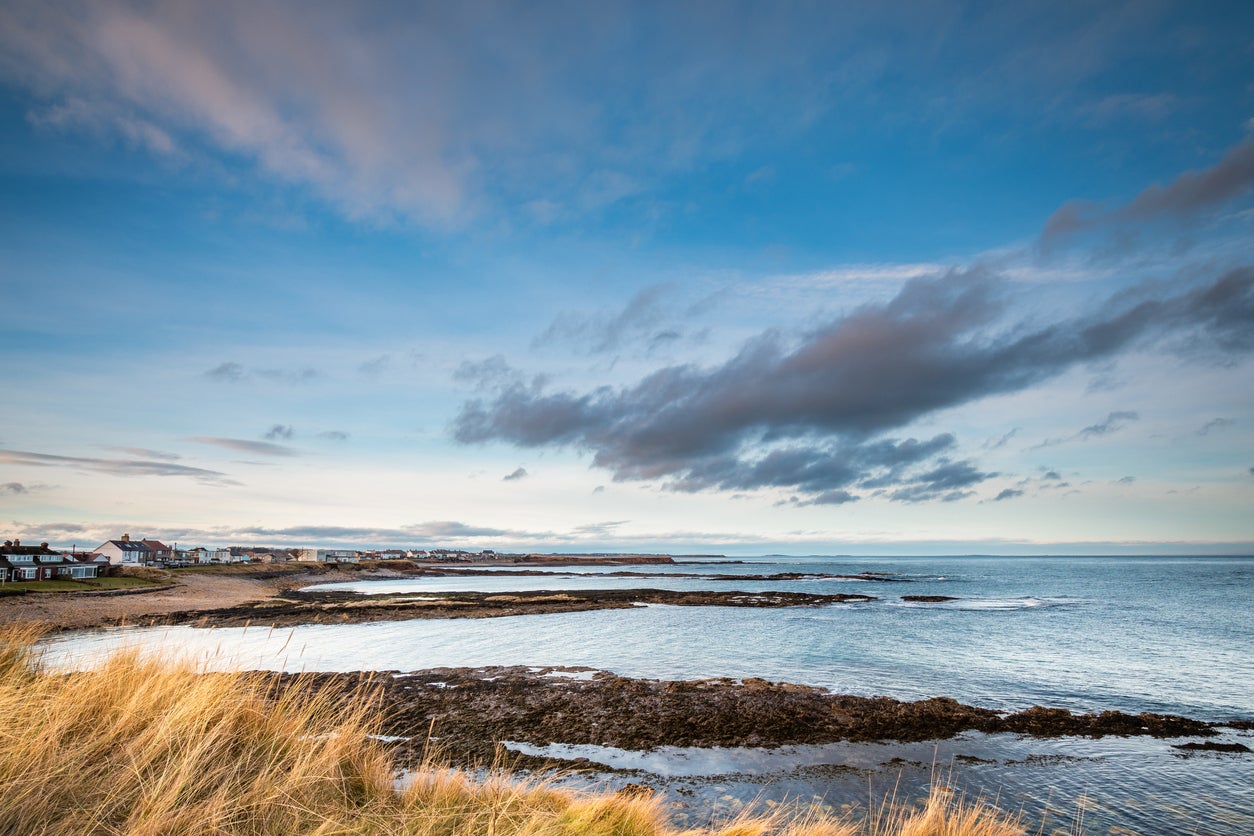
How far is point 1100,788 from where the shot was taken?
38.0 ft

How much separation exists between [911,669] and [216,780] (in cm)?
2312

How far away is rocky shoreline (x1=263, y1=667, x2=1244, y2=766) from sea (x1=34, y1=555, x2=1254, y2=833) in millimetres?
651

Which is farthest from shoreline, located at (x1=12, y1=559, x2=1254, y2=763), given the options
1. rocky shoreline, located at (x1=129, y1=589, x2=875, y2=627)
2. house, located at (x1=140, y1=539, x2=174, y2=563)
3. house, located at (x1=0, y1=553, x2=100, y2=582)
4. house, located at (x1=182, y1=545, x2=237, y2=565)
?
house, located at (x1=182, y1=545, x2=237, y2=565)

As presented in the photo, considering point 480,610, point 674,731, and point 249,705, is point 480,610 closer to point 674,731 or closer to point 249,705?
Answer: point 674,731

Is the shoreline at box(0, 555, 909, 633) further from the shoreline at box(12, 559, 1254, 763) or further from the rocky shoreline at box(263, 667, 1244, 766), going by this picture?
the rocky shoreline at box(263, 667, 1244, 766)

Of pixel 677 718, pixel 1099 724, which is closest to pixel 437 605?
pixel 677 718

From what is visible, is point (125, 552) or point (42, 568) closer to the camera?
point (42, 568)

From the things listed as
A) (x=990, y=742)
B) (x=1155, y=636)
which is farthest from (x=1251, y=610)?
(x=990, y=742)

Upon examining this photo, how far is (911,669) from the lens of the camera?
22.8 m

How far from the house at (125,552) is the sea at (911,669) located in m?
85.9

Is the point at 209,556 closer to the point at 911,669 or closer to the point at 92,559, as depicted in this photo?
the point at 92,559

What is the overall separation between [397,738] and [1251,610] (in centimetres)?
5963

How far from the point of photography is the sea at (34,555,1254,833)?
436 inches

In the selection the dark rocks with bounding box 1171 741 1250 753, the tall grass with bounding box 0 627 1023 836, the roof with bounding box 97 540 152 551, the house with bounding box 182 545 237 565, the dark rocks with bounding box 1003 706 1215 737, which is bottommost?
the house with bounding box 182 545 237 565
